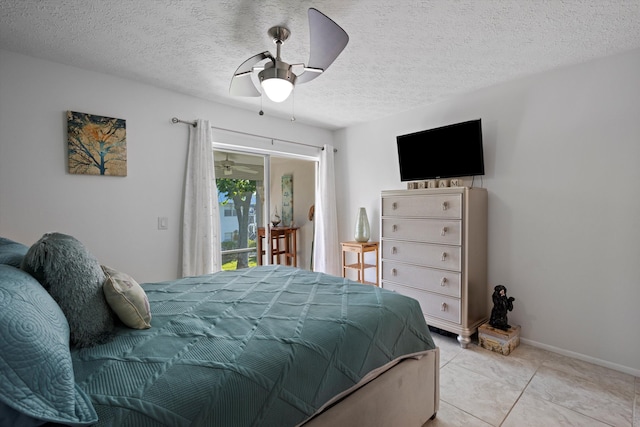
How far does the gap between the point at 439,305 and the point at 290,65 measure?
251 centimetres

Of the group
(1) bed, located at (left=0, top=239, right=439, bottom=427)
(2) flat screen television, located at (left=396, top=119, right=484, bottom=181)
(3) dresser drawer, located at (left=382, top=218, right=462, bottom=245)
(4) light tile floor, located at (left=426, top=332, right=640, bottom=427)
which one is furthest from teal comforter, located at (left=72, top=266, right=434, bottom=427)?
(2) flat screen television, located at (left=396, top=119, right=484, bottom=181)

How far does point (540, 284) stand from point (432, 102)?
215cm

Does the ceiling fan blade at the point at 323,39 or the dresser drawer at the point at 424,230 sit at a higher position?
the ceiling fan blade at the point at 323,39

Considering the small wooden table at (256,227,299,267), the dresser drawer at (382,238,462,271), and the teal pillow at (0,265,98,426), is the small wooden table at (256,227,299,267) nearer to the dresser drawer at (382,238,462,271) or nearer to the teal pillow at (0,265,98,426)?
the dresser drawer at (382,238,462,271)

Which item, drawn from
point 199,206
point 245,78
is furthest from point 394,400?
point 199,206

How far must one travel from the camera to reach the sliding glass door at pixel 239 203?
3535 millimetres

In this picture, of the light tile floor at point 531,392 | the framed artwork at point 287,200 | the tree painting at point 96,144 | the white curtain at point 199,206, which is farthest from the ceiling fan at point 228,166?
the light tile floor at point 531,392

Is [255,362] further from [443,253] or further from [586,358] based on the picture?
[586,358]

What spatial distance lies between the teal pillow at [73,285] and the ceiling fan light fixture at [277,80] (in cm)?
135

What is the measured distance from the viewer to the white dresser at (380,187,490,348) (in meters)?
2.76

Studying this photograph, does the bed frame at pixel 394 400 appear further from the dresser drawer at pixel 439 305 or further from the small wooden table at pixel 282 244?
the small wooden table at pixel 282 244

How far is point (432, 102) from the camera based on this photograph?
3.38m

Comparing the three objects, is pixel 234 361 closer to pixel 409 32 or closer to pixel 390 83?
pixel 409 32

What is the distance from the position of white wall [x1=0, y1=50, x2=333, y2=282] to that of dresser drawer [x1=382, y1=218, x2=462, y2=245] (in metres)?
2.21
